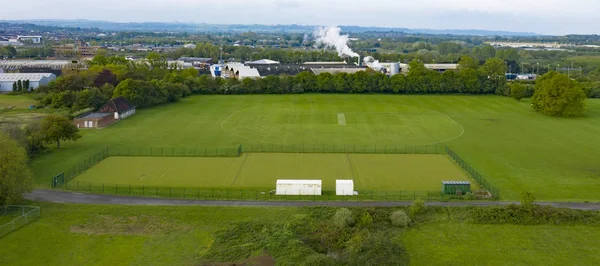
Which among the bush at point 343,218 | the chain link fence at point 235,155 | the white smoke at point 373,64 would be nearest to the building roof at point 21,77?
the chain link fence at point 235,155

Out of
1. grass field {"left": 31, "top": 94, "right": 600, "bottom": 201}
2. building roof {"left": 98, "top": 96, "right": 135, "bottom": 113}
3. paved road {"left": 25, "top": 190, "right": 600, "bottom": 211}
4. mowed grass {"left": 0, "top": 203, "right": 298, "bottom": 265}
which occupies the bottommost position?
mowed grass {"left": 0, "top": 203, "right": 298, "bottom": 265}

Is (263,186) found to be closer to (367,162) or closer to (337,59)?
(367,162)

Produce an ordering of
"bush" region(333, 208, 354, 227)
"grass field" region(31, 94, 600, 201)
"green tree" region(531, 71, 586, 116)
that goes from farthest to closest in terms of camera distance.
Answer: "green tree" region(531, 71, 586, 116)
"grass field" region(31, 94, 600, 201)
"bush" region(333, 208, 354, 227)

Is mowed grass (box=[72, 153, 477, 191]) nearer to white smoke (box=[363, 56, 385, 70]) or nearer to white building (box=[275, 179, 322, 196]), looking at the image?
white building (box=[275, 179, 322, 196])

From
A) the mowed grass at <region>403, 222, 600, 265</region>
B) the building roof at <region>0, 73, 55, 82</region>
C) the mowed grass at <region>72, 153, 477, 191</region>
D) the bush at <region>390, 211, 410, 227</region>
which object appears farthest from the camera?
the building roof at <region>0, 73, 55, 82</region>

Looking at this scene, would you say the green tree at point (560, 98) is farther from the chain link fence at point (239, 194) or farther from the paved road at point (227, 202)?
the chain link fence at point (239, 194)

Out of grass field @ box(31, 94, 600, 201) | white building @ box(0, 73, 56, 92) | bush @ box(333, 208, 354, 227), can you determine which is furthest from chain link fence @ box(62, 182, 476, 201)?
white building @ box(0, 73, 56, 92)

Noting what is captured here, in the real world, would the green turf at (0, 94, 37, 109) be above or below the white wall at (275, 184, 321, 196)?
above

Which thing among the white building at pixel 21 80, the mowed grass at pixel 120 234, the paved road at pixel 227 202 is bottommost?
the mowed grass at pixel 120 234
